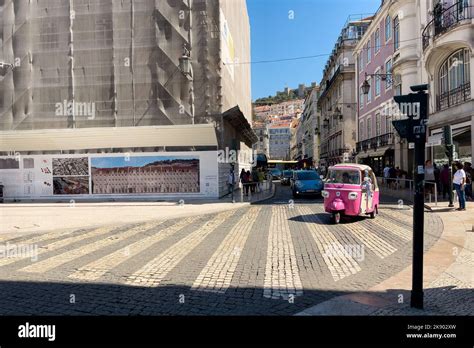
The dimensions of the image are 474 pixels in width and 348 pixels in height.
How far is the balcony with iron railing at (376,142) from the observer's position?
28.6 metres

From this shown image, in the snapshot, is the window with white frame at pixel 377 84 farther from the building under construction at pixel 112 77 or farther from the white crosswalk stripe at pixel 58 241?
the white crosswalk stripe at pixel 58 241

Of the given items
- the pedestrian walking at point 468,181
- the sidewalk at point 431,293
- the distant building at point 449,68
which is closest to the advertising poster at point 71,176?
the sidewalk at point 431,293

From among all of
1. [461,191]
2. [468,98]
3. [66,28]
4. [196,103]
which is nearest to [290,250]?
[461,191]

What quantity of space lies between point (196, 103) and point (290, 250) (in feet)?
45.3

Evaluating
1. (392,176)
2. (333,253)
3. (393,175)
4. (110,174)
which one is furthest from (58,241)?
(392,176)

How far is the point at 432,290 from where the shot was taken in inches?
192

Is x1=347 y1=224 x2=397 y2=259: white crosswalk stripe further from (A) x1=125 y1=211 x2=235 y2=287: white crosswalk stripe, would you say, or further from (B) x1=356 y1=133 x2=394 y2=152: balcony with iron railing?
(B) x1=356 y1=133 x2=394 y2=152: balcony with iron railing

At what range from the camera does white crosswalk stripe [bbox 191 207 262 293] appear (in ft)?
17.3

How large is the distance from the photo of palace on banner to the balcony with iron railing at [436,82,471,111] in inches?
566

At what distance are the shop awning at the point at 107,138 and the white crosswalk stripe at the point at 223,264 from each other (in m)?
9.85

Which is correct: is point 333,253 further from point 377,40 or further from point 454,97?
point 377,40

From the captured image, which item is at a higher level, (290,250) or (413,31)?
(413,31)

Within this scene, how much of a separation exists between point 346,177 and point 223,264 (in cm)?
626

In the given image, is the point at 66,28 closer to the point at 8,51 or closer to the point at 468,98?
the point at 8,51
